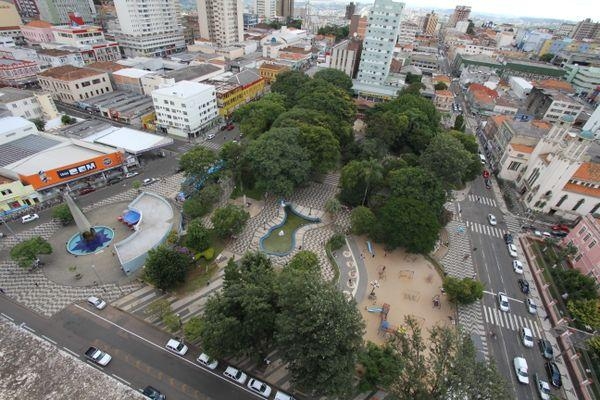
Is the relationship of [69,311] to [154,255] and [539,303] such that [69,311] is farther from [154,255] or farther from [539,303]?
[539,303]

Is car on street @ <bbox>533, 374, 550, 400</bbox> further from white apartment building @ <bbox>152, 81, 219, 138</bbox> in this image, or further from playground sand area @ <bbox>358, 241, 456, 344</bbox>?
white apartment building @ <bbox>152, 81, 219, 138</bbox>

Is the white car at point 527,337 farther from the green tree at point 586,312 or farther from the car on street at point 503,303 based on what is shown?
the green tree at point 586,312

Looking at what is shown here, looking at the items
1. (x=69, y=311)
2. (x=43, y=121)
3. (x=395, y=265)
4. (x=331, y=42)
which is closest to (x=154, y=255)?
(x=69, y=311)

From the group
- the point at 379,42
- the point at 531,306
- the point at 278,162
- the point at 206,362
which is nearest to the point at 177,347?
the point at 206,362

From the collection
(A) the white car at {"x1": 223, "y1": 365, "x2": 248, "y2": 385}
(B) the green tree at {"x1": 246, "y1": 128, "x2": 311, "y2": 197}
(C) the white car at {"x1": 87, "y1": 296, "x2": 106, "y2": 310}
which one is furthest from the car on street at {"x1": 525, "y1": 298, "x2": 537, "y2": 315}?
(C) the white car at {"x1": 87, "y1": 296, "x2": 106, "y2": 310}

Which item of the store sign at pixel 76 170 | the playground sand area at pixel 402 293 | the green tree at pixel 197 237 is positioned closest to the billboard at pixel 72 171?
the store sign at pixel 76 170

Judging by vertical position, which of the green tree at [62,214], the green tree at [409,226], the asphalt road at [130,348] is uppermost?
the green tree at [409,226]
